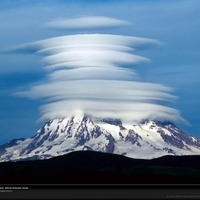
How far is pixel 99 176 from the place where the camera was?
957 centimetres

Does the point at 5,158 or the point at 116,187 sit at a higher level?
the point at 5,158

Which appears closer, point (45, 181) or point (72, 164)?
point (45, 181)

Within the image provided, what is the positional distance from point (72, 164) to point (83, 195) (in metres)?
1.61

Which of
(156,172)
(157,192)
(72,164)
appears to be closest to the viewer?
(157,192)

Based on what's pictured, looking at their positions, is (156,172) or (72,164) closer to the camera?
(156,172)

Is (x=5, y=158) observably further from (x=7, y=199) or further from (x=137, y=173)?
(x=137, y=173)

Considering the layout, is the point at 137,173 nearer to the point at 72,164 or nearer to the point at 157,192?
the point at 157,192

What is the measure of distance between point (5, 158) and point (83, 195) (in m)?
1.84

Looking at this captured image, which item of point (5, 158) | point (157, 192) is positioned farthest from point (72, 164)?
point (157, 192)

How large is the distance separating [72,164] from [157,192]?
7.09 ft

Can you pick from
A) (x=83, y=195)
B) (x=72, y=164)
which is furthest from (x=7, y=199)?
(x=72, y=164)

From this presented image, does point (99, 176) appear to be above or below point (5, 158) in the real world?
below

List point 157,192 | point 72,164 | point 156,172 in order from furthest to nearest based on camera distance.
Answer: point 72,164, point 156,172, point 157,192

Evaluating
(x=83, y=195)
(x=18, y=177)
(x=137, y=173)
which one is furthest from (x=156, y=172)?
(x=18, y=177)
